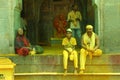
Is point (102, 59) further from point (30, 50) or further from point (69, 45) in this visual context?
point (30, 50)

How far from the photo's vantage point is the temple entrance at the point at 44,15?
19.6m

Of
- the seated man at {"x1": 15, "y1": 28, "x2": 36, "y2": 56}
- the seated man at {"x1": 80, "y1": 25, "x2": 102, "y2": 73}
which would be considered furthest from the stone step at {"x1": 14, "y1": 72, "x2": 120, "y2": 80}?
the seated man at {"x1": 15, "y1": 28, "x2": 36, "y2": 56}

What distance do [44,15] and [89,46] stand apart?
22.5 ft

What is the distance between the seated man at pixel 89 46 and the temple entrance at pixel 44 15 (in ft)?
19.6

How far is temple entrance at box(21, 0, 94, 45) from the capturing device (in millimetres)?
19578

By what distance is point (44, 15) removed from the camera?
19.9m

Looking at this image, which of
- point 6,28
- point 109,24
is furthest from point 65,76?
point 6,28

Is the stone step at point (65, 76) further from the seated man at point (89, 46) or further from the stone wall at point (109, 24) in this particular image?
the stone wall at point (109, 24)

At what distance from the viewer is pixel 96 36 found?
13570mm

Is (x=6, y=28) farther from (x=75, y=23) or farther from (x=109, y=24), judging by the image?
(x=109, y=24)

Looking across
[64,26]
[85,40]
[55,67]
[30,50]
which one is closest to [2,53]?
[30,50]

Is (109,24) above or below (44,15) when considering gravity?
below

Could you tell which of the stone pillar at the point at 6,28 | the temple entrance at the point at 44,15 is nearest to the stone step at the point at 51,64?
the stone pillar at the point at 6,28

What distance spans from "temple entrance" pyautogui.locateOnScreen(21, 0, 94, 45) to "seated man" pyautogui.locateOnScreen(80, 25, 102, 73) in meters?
5.98
